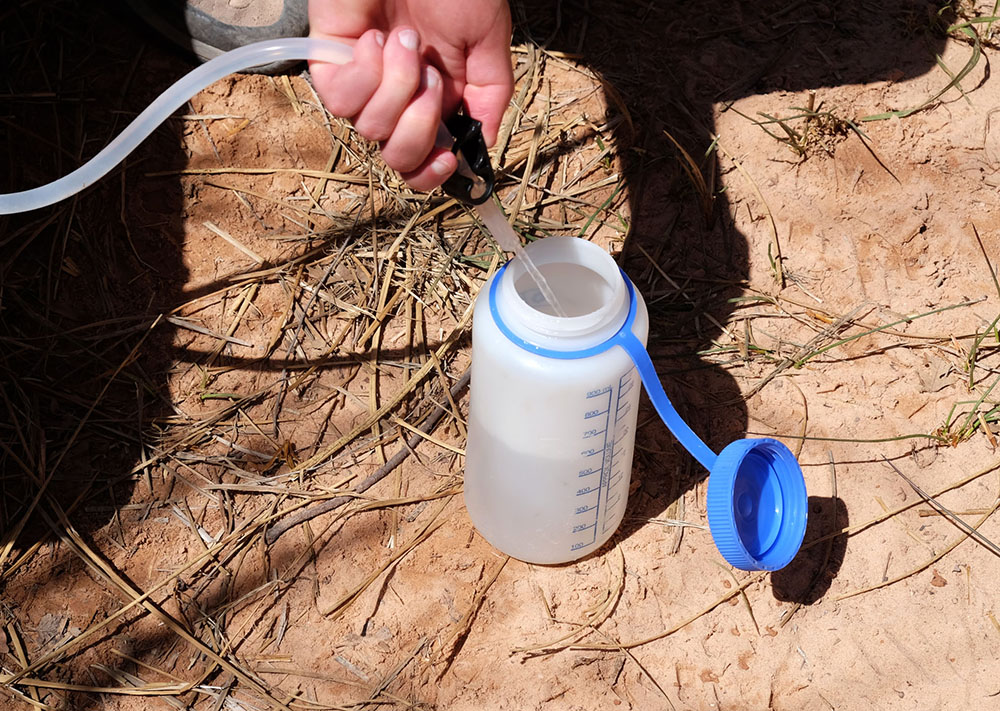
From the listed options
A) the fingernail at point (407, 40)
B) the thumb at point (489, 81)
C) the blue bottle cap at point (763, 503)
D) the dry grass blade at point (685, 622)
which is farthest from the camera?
the dry grass blade at point (685, 622)

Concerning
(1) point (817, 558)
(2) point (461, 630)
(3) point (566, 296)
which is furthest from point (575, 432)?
(1) point (817, 558)

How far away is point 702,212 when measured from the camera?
2053mm

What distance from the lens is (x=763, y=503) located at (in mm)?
1568

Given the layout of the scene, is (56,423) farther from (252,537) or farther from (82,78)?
(82,78)

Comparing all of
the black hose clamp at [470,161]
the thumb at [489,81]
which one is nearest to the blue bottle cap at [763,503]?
the black hose clamp at [470,161]

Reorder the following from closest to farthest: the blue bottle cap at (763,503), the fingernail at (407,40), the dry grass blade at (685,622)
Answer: the fingernail at (407,40) → the blue bottle cap at (763,503) → the dry grass blade at (685,622)

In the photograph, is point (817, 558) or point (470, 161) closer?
point (470, 161)

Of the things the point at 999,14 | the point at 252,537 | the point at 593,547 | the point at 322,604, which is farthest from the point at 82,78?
the point at 999,14

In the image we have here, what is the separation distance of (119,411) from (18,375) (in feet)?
0.71

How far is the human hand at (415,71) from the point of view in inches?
50.9

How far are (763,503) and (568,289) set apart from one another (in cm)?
49

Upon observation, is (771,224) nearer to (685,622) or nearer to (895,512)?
(895,512)

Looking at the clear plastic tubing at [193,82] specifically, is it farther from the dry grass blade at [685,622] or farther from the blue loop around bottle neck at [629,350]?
the dry grass blade at [685,622]

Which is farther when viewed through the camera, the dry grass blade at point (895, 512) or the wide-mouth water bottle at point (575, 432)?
the dry grass blade at point (895, 512)
